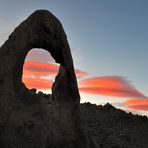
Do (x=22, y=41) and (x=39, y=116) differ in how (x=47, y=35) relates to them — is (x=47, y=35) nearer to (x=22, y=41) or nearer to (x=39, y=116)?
(x=22, y=41)

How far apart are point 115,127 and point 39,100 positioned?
72.7 ft

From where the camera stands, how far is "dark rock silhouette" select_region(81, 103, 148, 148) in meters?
29.9

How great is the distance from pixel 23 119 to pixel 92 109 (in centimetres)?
2510

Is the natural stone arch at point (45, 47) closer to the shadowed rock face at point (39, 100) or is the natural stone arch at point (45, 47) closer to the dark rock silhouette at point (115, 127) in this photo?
the shadowed rock face at point (39, 100)

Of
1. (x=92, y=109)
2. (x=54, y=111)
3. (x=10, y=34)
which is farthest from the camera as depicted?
(x=92, y=109)

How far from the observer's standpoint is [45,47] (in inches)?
512

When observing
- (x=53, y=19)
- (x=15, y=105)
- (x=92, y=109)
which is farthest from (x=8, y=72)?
(x=92, y=109)

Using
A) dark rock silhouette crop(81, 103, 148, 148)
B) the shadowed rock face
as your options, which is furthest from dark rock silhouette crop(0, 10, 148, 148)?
dark rock silhouette crop(81, 103, 148, 148)

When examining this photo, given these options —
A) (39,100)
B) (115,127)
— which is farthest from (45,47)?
(115,127)

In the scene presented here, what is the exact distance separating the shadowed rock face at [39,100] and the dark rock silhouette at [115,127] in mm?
15097

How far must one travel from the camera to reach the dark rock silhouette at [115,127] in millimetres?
29859

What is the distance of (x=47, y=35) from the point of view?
12.9 metres

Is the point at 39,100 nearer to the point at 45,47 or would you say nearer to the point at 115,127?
the point at 45,47

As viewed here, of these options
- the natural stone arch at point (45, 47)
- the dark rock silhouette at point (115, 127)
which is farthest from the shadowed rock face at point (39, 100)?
the dark rock silhouette at point (115, 127)
